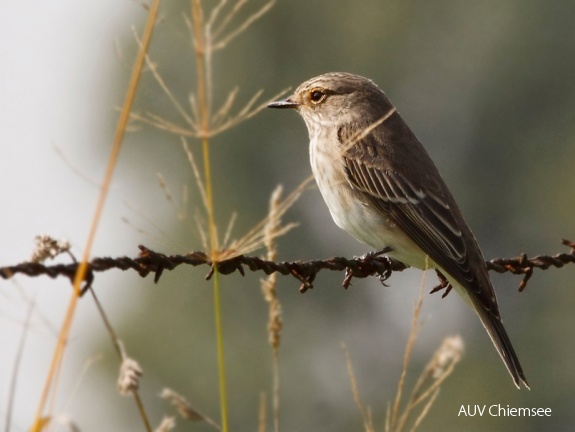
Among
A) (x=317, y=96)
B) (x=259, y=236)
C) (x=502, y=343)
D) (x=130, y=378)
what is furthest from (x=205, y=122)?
(x=317, y=96)

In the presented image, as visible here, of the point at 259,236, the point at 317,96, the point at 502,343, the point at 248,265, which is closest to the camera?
the point at 259,236

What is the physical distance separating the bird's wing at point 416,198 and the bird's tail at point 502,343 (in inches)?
1.9

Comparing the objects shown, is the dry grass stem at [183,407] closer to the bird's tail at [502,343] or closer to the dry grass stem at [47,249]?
the dry grass stem at [47,249]

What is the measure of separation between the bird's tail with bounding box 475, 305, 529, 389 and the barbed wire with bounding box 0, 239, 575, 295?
1.09 ft

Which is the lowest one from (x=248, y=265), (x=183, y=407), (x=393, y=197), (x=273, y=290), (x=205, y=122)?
(x=183, y=407)

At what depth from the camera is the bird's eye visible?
9.21 metres

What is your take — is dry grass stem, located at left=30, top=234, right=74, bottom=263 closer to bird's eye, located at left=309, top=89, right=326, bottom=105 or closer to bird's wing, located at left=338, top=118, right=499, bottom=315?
bird's wing, located at left=338, top=118, right=499, bottom=315

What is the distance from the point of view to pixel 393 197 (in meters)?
8.27

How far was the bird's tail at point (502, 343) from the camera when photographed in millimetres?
7520

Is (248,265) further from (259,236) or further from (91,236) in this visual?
(91,236)

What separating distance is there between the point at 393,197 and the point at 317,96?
126 centimetres

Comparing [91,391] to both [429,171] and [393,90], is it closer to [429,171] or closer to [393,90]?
[393,90]

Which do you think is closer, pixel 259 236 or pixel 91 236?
pixel 91 236

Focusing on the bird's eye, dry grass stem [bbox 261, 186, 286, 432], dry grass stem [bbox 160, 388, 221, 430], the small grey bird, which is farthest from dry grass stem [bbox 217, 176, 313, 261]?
the bird's eye
